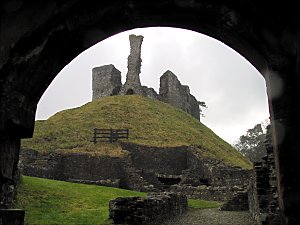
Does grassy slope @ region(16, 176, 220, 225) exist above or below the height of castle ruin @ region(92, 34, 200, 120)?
below

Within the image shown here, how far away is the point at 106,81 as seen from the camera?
59469mm

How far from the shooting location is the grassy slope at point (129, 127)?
3594 cm

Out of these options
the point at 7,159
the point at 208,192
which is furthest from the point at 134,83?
the point at 7,159

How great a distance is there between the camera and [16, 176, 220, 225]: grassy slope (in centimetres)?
1351

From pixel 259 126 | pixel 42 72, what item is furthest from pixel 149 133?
pixel 42 72

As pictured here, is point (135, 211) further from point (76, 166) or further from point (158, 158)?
point (158, 158)

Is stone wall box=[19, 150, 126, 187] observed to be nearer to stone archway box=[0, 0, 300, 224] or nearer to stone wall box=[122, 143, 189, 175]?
stone wall box=[122, 143, 189, 175]

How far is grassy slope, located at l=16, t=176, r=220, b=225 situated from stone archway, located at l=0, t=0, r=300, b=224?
28.2 ft

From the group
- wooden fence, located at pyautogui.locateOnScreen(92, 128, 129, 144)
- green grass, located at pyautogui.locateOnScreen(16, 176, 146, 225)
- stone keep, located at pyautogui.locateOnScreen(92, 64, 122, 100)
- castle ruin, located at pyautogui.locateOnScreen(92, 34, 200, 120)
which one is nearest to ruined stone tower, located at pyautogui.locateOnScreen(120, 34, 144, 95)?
castle ruin, located at pyautogui.locateOnScreen(92, 34, 200, 120)

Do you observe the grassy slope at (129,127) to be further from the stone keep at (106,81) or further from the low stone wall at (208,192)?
the stone keep at (106,81)

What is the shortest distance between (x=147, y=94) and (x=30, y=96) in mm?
54087

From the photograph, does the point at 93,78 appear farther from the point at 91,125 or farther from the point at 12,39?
the point at 12,39

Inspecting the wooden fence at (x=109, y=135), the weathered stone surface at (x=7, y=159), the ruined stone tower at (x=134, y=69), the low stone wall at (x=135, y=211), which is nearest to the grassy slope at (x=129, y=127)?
the wooden fence at (x=109, y=135)

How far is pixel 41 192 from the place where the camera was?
18156 millimetres
